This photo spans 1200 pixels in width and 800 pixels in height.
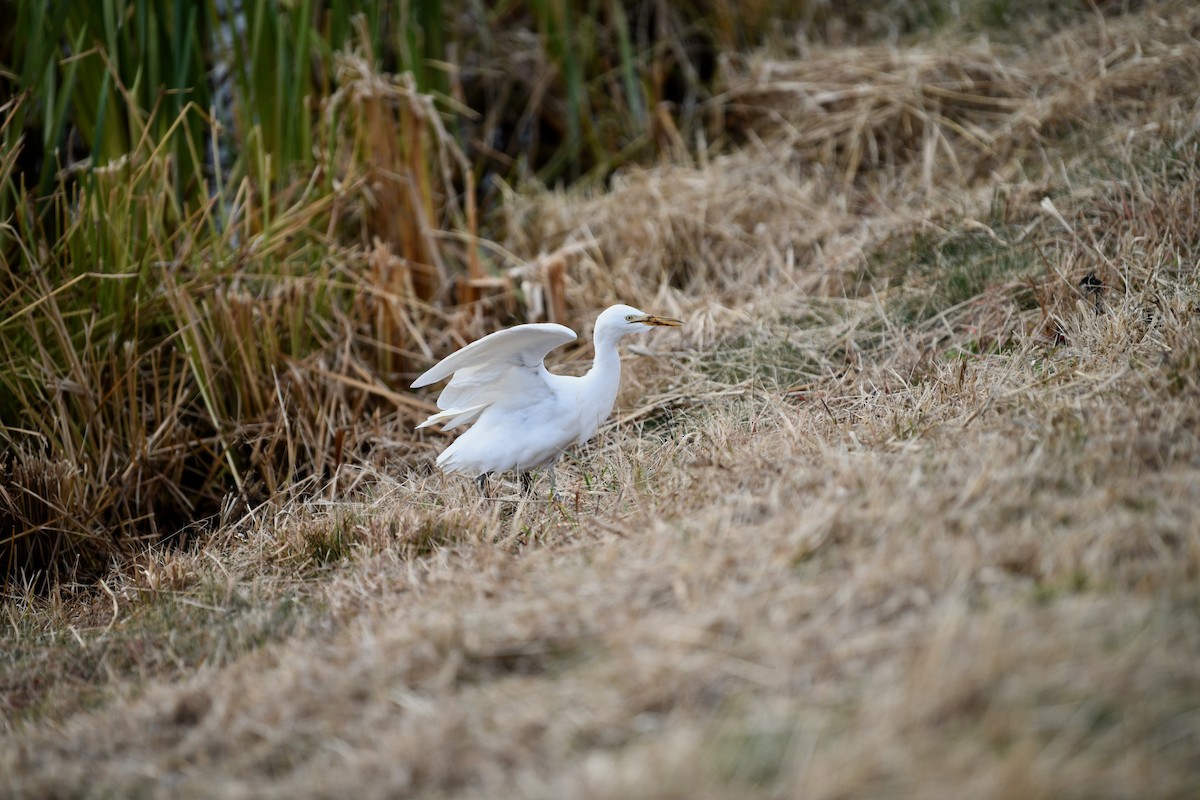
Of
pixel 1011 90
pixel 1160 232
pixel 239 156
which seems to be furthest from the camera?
pixel 1011 90

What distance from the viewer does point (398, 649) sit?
1.96m

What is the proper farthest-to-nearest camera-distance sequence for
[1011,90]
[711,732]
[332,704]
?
1. [1011,90]
2. [332,704]
3. [711,732]

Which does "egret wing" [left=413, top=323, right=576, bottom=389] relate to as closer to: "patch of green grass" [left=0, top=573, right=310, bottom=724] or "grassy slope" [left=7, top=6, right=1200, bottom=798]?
"grassy slope" [left=7, top=6, right=1200, bottom=798]

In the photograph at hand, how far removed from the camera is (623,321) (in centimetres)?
324

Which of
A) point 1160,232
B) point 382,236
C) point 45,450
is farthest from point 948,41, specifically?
point 45,450

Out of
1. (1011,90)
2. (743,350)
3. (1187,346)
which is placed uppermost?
(1011,90)

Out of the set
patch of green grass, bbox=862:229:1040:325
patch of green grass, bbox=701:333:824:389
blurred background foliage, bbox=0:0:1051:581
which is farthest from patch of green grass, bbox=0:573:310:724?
patch of green grass, bbox=862:229:1040:325

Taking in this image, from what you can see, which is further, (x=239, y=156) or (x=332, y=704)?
(x=239, y=156)

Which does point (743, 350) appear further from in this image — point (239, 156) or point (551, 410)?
point (239, 156)

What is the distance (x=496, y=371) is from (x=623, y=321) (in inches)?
15.8

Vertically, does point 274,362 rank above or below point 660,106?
below

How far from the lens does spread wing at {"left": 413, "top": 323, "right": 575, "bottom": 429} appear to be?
2895mm

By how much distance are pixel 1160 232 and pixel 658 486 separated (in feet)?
6.37

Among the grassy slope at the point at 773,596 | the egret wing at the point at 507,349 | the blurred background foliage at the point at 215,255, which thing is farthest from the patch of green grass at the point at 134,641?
the egret wing at the point at 507,349
